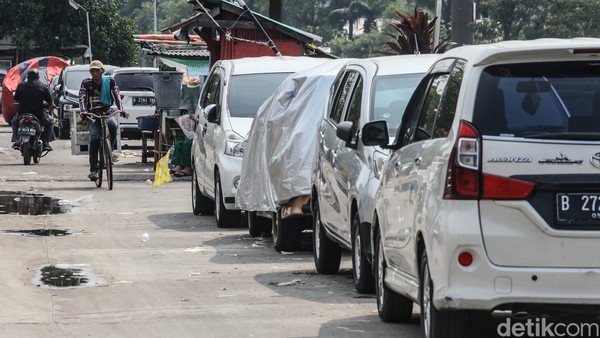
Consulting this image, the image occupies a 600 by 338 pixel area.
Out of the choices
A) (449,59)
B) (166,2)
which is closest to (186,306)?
(449,59)

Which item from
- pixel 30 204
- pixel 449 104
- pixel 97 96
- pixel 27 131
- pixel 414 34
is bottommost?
pixel 30 204

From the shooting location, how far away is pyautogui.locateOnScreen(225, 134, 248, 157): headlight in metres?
16.2

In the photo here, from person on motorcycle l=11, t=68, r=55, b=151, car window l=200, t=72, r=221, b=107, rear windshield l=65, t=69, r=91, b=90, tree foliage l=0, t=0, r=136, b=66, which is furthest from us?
tree foliage l=0, t=0, r=136, b=66

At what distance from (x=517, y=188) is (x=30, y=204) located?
13.3m

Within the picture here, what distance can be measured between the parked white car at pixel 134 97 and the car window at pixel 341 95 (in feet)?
66.1

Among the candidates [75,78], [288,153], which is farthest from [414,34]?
[75,78]

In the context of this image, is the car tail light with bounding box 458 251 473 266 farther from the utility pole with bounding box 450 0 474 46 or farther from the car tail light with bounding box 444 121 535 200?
the utility pole with bounding box 450 0 474 46

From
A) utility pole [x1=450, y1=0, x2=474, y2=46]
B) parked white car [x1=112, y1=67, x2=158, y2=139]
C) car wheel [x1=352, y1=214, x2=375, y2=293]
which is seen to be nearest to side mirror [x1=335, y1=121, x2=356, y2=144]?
car wheel [x1=352, y1=214, x2=375, y2=293]

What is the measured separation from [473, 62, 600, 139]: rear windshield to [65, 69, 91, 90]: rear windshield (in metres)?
30.9

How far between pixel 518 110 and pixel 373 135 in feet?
6.58

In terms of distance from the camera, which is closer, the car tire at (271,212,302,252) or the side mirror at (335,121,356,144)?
the side mirror at (335,121,356,144)

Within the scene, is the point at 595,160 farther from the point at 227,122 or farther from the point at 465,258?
the point at 227,122

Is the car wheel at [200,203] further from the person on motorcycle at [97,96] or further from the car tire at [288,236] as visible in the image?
the car tire at [288,236]

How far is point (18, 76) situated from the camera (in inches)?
1816
